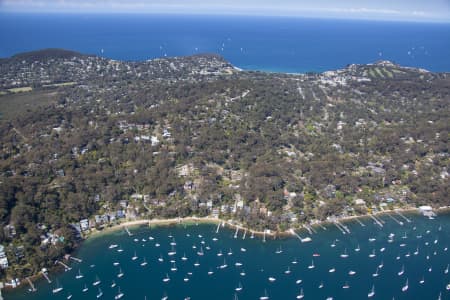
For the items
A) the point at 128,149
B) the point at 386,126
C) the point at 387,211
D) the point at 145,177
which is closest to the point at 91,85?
the point at 128,149

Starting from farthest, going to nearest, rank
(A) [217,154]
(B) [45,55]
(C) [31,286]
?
(B) [45,55] < (A) [217,154] < (C) [31,286]

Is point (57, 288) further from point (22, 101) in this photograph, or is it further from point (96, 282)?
point (22, 101)

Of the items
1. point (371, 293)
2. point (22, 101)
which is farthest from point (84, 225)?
point (22, 101)

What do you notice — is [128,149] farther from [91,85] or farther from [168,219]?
[91,85]

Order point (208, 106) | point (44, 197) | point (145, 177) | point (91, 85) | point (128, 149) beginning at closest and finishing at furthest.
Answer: point (44, 197), point (145, 177), point (128, 149), point (208, 106), point (91, 85)

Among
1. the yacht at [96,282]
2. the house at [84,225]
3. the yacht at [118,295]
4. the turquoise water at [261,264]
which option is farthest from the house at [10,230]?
the yacht at [118,295]

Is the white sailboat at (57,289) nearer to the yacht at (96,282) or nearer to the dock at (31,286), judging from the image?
the dock at (31,286)
